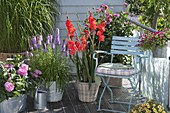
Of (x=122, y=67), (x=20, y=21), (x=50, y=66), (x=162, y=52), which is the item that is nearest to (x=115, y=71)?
(x=122, y=67)

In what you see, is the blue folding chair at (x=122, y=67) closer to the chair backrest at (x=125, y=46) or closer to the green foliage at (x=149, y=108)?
the chair backrest at (x=125, y=46)

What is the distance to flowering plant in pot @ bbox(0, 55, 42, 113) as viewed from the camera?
375cm

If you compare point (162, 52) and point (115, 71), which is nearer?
point (115, 71)

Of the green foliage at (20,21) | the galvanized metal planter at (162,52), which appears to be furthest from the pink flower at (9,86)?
the galvanized metal planter at (162,52)

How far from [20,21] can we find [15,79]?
1439mm

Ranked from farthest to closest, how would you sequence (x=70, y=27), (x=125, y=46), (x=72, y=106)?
(x=125, y=46), (x=72, y=106), (x=70, y=27)

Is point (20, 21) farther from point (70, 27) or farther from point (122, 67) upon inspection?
point (122, 67)

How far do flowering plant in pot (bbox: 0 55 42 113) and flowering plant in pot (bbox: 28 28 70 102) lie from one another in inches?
6.3

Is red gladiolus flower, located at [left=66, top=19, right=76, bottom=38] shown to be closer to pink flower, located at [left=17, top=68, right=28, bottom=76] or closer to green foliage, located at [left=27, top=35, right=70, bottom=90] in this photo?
green foliage, located at [left=27, top=35, right=70, bottom=90]

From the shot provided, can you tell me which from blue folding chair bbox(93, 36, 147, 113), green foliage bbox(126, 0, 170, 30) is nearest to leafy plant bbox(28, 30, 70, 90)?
blue folding chair bbox(93, 36, 147, 113)

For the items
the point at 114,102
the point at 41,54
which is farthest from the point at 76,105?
the point at 41,54

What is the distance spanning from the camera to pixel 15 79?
3.86 meters

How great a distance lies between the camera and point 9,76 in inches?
151

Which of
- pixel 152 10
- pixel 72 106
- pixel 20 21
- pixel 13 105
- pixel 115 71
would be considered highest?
pixel 152 10
